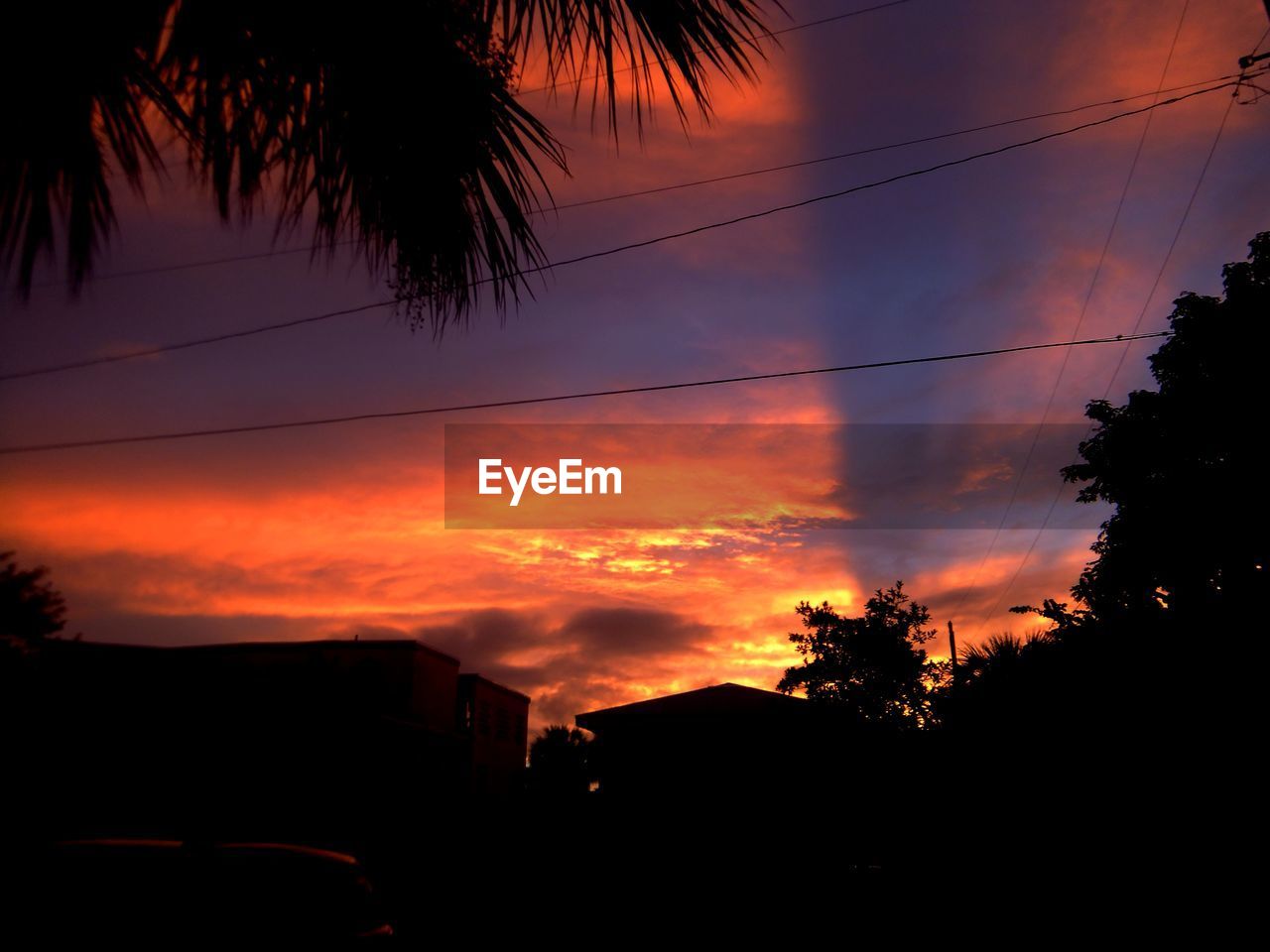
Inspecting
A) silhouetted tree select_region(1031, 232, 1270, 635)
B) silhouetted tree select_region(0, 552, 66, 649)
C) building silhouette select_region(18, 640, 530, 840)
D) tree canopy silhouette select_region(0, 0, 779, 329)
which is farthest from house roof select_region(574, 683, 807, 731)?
tree canopy silhouette select_region(0, 0, 779, 329)

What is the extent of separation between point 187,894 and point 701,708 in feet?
52.7

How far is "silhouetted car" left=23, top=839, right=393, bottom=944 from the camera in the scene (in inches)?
175

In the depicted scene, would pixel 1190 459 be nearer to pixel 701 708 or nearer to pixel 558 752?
pixel 701 708

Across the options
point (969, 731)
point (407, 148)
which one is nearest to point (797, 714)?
point (969, 731)

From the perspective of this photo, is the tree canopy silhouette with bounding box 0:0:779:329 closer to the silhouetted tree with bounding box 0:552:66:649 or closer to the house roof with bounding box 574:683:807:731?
the silhouetted tree with bounding box 0:552:66:649

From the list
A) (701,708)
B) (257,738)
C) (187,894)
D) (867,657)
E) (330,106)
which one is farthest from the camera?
(867,657)

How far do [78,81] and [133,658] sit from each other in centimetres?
764

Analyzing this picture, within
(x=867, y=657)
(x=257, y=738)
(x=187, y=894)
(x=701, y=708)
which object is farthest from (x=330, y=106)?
(x=867, y=657)

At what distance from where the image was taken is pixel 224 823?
548 inches

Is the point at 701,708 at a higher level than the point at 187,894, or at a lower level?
higher

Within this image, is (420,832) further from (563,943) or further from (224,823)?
(563,943)

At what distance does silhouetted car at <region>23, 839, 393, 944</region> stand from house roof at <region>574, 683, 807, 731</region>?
1433 centimetres

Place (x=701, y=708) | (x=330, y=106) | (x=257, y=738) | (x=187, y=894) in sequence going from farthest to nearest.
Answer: (x=701, y=708), (x=257, y=738), (x=187, y=894), (x=330, y=106)

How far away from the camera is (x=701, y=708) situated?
1988cm
